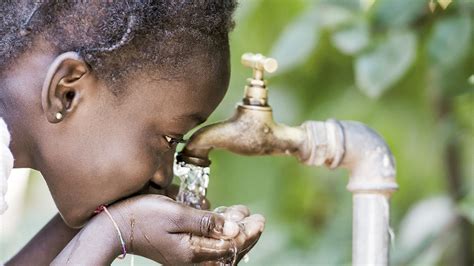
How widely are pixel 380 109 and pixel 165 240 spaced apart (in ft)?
2.85

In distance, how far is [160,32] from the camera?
4.11 feet

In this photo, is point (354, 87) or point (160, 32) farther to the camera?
point (354, 87)

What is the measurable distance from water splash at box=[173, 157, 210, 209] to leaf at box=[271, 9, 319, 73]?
17.1 inches

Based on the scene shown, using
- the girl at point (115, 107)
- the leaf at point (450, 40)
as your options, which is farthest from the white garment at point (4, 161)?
the leaf at point (450, 40)

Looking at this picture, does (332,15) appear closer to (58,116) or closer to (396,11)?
(396,11)

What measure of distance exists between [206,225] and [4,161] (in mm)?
263

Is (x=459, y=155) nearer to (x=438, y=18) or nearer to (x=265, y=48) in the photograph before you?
(x=438, y=18)

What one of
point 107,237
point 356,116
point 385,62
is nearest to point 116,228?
point 107,237

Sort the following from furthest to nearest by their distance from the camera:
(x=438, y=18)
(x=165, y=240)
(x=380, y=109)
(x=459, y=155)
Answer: (x=380, y=109)
(x=459, y=155)
(x=438, y=18)
(x=165, y=240)

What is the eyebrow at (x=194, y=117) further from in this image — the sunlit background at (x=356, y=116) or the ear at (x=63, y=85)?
the sunlit background at (x=356, y=116)

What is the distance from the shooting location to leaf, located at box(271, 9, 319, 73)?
172 cm

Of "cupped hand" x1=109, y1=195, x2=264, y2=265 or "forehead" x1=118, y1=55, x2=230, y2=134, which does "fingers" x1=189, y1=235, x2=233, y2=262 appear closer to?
"cupped hand" x1=109, y1=195, x2=264, y2=265

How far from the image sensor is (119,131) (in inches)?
49.5

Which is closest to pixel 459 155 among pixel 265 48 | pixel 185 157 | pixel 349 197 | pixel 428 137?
pixel 428 137
